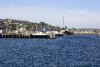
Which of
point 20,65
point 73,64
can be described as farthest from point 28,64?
point 73,64

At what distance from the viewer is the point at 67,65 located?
6900cm

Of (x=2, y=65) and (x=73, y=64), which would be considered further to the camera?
(x=73, y=64)

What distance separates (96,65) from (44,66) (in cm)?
865

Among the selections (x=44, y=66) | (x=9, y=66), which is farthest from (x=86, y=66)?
(x=9, y=66)

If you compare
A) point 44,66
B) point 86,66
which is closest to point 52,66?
point 44,66

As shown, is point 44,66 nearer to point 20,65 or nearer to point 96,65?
point 20,65

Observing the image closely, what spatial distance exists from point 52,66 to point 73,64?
540 cm

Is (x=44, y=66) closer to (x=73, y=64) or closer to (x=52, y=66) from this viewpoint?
(x=52, y=66)

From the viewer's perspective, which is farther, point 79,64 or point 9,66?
point 79,64

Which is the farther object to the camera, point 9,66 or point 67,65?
point 67,65

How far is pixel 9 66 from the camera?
213 ft

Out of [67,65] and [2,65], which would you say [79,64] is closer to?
[67,65]

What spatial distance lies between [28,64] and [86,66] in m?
9.15

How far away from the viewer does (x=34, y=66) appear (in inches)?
2628
